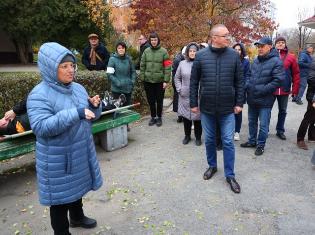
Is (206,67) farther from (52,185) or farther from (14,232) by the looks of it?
(14,232)

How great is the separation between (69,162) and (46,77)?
2.42ft

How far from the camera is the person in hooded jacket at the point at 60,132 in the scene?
2.65 m

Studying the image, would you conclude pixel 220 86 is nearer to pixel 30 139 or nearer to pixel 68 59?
pixel 68 59

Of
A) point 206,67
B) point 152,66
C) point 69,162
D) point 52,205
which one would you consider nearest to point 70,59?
point 69,162

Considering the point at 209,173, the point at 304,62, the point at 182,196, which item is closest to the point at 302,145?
the point at 209,173

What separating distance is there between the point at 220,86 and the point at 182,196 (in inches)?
58.2

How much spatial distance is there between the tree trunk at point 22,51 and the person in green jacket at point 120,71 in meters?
23.8

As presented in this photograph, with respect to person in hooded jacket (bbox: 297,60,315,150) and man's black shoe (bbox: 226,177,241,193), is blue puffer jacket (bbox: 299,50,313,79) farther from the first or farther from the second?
man's black shoe (bbox: 226,177,241,193)

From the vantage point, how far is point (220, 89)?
4.23 metres

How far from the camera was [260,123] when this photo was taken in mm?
5598

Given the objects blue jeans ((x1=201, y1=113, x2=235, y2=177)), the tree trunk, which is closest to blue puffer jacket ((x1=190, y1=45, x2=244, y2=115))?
blue jeans ((x1=201, y1=113, x2=235, y2=177))

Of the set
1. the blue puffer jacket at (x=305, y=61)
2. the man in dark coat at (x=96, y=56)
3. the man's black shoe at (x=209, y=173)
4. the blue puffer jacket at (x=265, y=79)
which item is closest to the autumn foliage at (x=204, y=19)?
the blue puffer jacket at (x=305, y=61)

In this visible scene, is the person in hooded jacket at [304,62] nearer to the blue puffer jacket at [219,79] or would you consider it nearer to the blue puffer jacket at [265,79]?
the blue puffer jacket at [265,79]

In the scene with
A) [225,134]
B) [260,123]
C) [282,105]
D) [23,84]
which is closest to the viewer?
[225,134]
